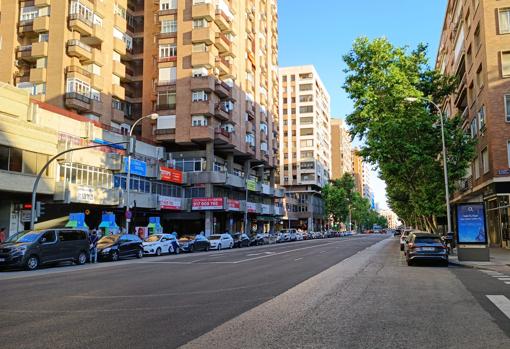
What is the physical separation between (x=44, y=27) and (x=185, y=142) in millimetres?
18562

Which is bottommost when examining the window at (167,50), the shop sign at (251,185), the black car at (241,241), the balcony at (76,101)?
the black car at (241,241)

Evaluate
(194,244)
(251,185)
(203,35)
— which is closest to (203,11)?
(203,35)

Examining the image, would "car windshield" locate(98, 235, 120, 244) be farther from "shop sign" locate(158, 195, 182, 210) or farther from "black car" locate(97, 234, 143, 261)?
"shop sign" locate(158, 195, 182, 210)

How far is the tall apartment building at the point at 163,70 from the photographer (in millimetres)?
43531

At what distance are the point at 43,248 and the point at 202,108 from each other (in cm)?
3399

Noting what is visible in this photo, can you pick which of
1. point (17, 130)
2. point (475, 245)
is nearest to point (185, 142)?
point (17, 130)

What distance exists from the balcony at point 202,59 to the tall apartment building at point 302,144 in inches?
2306

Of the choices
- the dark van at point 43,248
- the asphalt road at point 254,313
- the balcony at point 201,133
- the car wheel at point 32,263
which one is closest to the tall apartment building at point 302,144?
the balcony at point 201,133

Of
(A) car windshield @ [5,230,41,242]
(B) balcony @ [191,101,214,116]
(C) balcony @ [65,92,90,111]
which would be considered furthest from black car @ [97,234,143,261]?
(B) balcony @ [191,101,214,116]

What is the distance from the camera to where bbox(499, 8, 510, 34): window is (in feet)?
101

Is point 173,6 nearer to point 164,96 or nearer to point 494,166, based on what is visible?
point 164,96

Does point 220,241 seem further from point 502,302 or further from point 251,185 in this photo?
point 502,302

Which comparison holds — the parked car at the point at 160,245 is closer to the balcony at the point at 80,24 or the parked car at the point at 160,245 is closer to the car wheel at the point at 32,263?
the car wheel at the point at 32,263

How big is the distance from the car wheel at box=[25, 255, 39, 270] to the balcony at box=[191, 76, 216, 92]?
35241 mm
